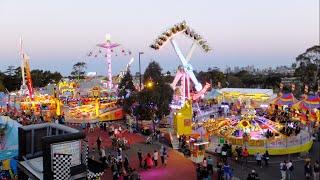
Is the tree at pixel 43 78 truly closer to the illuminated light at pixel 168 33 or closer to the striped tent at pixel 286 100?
the illuminated light at pixel 168 33

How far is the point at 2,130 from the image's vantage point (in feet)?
60.4

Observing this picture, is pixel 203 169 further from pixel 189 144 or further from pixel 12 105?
pixel 12 105

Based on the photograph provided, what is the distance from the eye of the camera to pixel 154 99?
34531 millimetres

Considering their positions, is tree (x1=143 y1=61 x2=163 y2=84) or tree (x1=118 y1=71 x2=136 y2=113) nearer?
tree (x1=143 y1=61 x2=163 y2=84)

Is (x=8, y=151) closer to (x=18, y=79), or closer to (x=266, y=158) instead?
(x=266, y=158)

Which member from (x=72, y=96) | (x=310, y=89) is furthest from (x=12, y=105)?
(x=310, y=89)

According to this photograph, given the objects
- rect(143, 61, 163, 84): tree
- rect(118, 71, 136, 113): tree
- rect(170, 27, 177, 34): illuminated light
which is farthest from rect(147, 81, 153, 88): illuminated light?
rect(170, 27, 177, 34): illuminated light

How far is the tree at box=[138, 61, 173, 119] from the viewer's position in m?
34.5

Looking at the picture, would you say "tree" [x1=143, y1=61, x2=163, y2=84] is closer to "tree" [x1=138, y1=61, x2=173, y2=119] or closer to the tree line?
"tree" [x1=138, y1=61, x2=173, y2=119]

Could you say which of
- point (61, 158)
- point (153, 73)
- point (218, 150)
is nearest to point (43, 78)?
point (153, 73)

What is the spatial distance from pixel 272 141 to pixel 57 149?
15.7m

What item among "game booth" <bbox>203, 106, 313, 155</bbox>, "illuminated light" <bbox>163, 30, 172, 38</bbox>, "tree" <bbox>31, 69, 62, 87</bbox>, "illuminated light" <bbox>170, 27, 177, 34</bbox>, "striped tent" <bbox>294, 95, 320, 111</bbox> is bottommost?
"game booth" <bbox>203, 106, 313, 155</bbox>

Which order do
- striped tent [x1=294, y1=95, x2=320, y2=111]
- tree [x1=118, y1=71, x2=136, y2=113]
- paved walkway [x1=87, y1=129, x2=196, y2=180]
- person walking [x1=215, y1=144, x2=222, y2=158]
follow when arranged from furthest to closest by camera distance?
tree [x1=118, y1=71, x2=136, y2=113] → striped tent [x1=294, y1=95, x2=320, y2=111] → person walking [x1=215, y1=144, x2=222, y2=158] → paved walkway [x1=87, y1=129, x2=196, y2=180]

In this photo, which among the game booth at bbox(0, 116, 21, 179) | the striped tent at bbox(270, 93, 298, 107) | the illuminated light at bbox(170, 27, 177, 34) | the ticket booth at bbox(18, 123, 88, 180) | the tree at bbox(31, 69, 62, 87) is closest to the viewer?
the ticket booth at bbox(18, 123, 88, 180)
